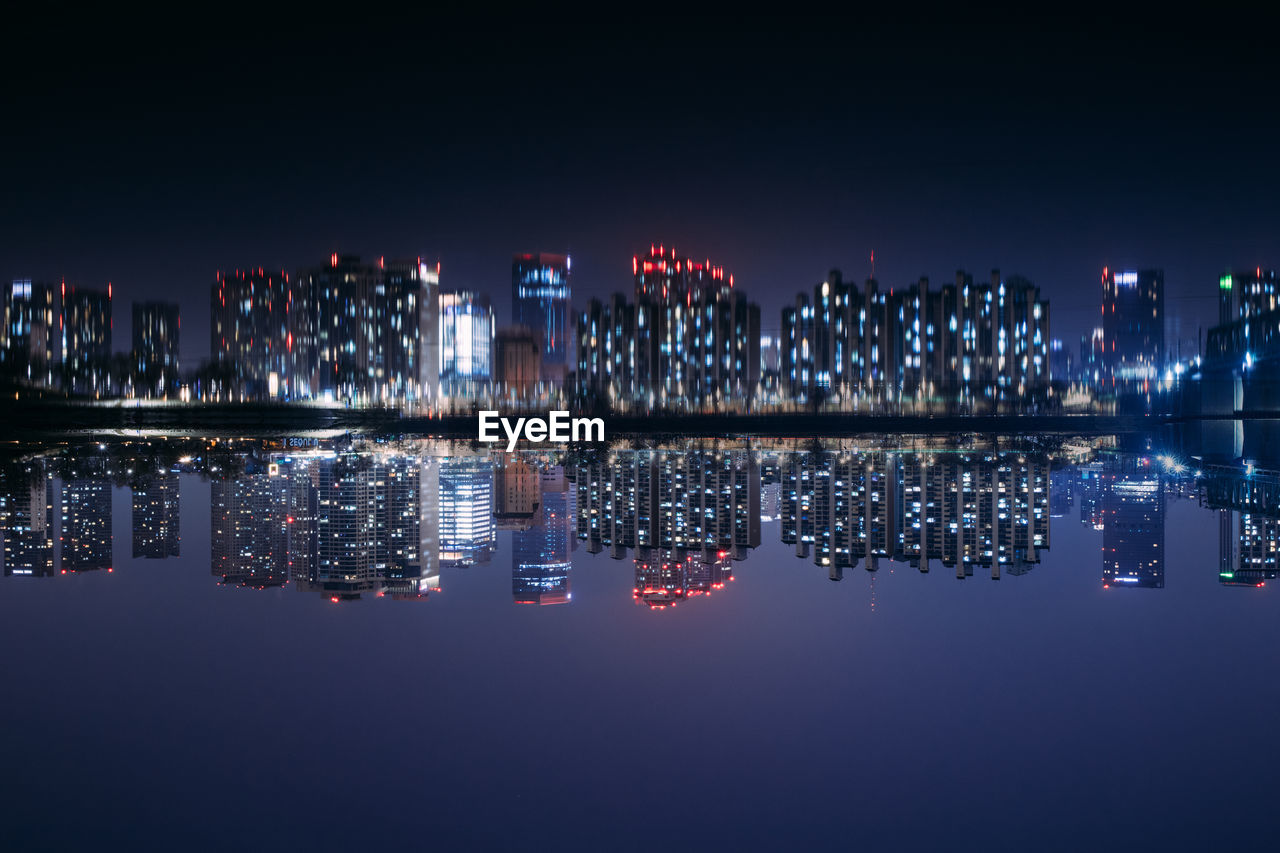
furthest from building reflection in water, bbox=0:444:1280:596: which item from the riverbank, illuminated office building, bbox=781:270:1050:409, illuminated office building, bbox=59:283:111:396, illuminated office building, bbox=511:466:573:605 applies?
illuminated office building, bbox=781:270:1050:409

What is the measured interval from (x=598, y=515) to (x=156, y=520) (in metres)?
5.38

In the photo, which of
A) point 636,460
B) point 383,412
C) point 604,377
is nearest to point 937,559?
point 636,460

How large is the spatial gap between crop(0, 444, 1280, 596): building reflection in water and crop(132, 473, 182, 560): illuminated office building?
0.10 ft

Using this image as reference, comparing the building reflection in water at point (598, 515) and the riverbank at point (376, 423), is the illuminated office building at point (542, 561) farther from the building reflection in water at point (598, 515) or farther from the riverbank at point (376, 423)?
the riverbank at point (376, 423)

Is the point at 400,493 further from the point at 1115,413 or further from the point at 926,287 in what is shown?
the point at 926,287

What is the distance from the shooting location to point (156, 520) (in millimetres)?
10109

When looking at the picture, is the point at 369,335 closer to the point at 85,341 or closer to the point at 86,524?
the point at 85,341

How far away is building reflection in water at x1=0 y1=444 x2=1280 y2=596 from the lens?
8.38 m

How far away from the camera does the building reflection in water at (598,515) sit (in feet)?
27.5

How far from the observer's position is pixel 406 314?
1687 inches

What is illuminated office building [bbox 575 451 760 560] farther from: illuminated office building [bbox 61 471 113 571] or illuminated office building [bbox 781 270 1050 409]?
illuminated office building [bbox 781 270 1050 409]

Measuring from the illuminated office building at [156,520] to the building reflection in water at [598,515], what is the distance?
0.03 metres

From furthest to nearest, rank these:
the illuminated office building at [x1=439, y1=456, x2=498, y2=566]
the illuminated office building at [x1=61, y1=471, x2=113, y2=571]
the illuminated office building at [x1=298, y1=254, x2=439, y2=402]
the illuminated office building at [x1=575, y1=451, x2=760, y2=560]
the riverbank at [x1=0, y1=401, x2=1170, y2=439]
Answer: the illuminated office building at [x1=298, y1=254, x2=439, y2=402], the riverbank at [x1=0, y1=401, x2=1170, y2=439], the illuminated office building at [x1=575, y1=451, x2=760, y2=560], the illuminated office building at [x1=439, y1=456, x2=498, y2=566], the illuminated office building at [x1=61, y1=471, x2=113, y2=571]

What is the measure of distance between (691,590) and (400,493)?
5327mm
